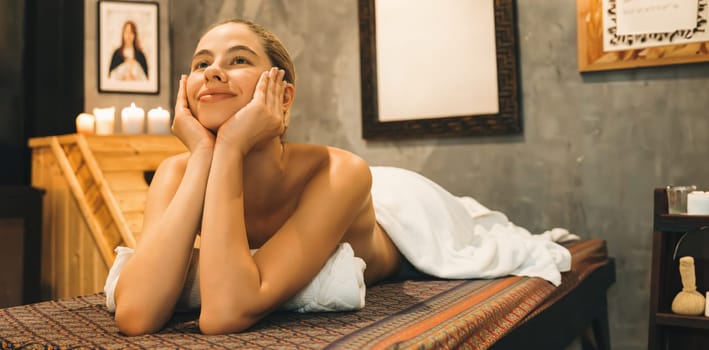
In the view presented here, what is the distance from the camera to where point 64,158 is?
116 inches

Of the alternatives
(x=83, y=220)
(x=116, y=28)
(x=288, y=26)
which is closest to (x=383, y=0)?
(x=288, y=26)

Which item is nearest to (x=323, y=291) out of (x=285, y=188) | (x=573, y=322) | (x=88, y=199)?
(x=285, y=188)

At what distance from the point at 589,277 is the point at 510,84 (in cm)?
100

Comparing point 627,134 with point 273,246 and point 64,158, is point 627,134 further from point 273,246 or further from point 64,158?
point 64,158

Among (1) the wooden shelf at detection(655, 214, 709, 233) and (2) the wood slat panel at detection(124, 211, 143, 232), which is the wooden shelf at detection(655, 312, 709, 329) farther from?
(2) the wood slat panel at detection(124, 211, 143, 232)

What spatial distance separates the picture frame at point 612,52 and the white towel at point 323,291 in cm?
178

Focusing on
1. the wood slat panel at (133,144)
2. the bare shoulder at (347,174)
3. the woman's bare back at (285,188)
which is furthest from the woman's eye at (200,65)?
the wood slat panel at (133,144)

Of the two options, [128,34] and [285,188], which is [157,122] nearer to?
[128,34]

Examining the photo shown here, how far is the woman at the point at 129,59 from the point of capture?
3561 mm

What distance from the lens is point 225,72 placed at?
1317 millimetres

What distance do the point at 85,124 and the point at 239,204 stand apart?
7.18ft

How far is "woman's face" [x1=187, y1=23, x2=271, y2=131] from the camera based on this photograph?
1.32 meters

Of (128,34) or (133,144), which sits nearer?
(133,144)

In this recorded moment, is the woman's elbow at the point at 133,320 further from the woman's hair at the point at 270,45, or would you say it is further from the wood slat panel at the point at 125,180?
the wood slat panel at the point at 125,180
